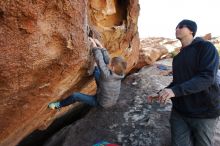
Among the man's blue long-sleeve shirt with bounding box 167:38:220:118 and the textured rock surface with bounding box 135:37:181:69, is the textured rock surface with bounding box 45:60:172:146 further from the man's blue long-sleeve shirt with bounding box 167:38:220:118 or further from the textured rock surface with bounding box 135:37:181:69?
the textured rock surface with bounding box 135:37:181:69

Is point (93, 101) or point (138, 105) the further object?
point (138, 105)

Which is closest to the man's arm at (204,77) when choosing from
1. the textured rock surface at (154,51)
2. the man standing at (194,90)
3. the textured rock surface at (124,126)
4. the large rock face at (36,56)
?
the man standing at (194,90)

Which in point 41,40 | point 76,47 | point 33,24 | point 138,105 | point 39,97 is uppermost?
point 33,24

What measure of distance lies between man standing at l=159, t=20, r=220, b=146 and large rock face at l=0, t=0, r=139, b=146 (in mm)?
1273

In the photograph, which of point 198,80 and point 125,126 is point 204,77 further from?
point 125,126

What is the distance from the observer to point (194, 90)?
3166 mm

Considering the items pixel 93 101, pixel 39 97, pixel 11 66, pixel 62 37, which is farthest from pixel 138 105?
pixel 11 66

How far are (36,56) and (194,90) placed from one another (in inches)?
70.8

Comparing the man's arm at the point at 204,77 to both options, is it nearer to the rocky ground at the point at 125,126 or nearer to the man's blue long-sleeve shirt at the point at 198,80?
the man's blue long-sleeve shirt at the point at 198,80

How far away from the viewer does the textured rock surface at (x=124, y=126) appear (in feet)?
16.5

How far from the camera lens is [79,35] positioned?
11.8 feet

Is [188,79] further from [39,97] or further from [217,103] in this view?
[39,97]

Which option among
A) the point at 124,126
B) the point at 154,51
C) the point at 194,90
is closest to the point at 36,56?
the point at 194,90

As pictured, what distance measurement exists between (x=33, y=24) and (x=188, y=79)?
1.93 metres
